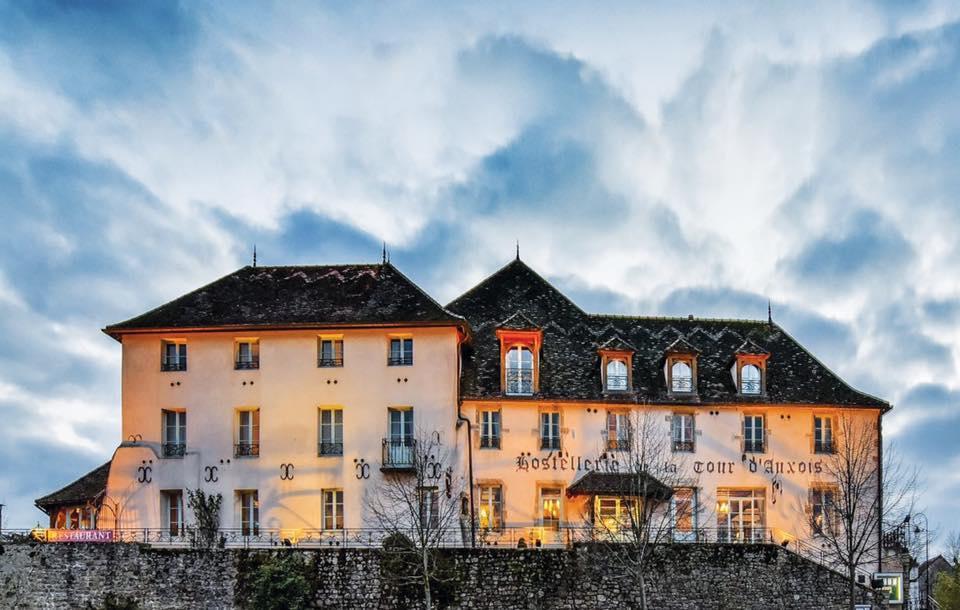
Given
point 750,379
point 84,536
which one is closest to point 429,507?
point 84,536

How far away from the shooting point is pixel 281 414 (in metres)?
47.8

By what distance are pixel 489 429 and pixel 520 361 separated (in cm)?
295

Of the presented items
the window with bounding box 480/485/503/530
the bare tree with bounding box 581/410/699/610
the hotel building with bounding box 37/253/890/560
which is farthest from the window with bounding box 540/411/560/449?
the window with bounding box 480/485/503/530

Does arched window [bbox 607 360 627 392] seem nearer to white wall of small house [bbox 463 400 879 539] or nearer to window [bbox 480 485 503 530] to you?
white wall of small house [bbox 463 400 879 539]

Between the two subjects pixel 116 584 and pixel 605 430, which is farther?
pixel 605 430

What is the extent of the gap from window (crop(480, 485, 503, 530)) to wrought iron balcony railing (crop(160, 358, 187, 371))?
12.5m

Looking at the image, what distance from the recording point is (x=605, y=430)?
49.5m

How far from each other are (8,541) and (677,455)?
2493 cm

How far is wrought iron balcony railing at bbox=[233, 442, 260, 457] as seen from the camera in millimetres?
47694

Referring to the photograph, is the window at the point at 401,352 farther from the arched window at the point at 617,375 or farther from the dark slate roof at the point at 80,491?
the dark slate roof at the point at 80,491

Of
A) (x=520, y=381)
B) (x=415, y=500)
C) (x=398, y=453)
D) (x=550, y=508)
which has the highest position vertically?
(x=520, y=381)

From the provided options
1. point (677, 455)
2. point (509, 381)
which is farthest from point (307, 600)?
point (677, 455)

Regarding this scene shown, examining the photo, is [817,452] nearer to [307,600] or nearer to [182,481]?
[307,600]

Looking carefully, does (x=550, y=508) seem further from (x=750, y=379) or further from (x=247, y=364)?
(x=247, y=364)
